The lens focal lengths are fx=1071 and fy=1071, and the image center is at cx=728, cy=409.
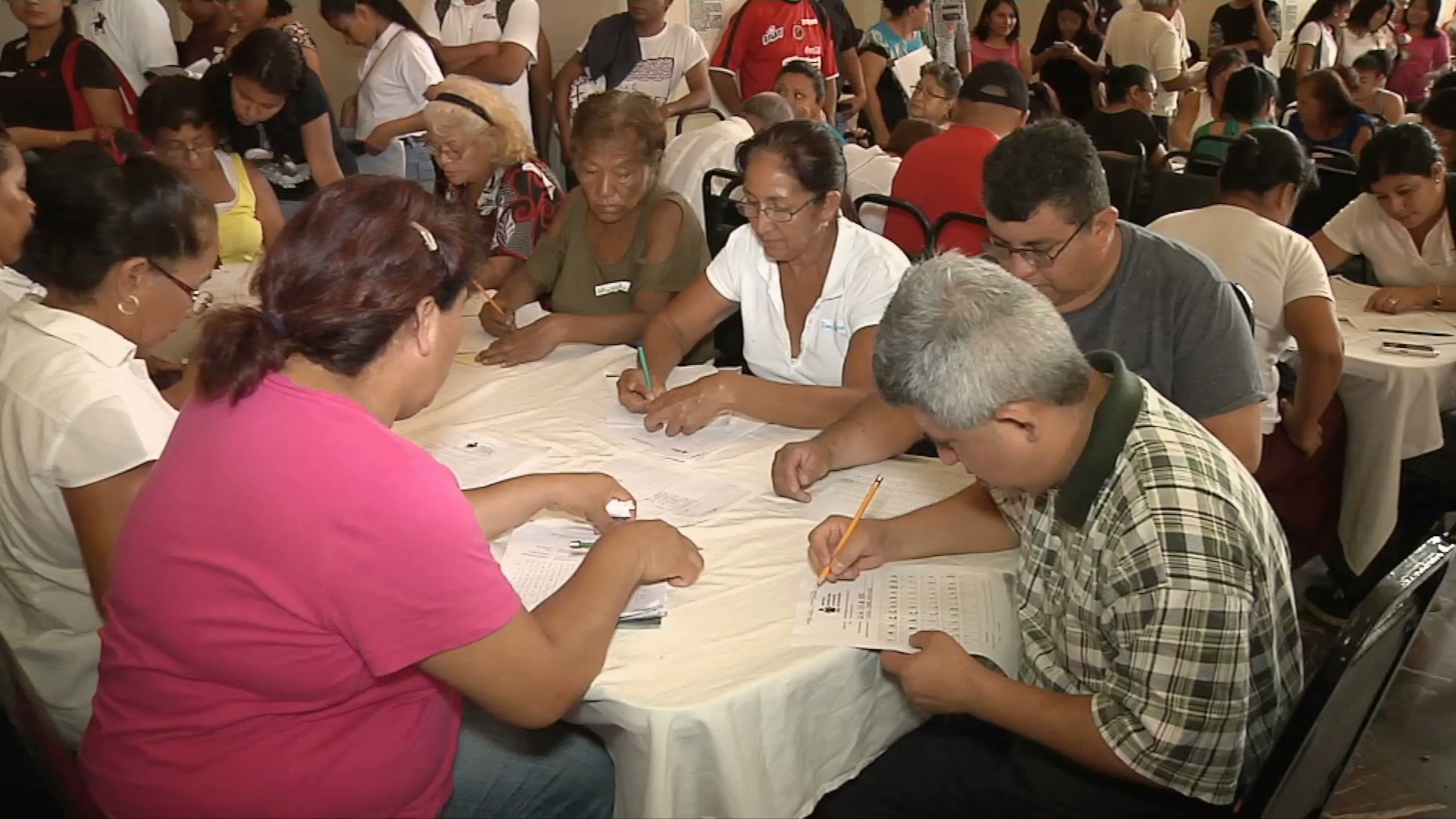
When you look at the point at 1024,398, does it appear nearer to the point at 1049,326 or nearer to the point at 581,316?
the point at 1049,326

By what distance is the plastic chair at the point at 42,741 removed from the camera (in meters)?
1.18

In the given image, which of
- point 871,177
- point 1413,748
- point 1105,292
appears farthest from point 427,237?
point 871,177

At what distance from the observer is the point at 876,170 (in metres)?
4.05

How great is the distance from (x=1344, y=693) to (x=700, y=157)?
3.15 m

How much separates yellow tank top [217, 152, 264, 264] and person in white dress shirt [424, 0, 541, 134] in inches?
71.3

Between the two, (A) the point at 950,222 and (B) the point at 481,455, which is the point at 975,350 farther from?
(A) the point at 950,222

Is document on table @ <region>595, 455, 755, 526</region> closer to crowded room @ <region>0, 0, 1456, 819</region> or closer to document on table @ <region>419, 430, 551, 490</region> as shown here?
crowded room @ <region>0, 0, 1456, 819</region>

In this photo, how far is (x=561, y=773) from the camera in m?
1.53

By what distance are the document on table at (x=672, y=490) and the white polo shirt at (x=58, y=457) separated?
0.71m

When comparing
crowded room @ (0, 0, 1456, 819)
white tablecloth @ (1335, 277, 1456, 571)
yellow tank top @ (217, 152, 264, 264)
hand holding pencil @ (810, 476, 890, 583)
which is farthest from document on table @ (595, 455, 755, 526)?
yellow tank top @ (217, 152, 264, 264)

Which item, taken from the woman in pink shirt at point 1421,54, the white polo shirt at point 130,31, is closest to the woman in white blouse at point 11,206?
the white polo shirt at point 130,31

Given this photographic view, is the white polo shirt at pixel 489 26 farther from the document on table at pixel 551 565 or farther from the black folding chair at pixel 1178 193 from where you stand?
the document on table at pixel 551 565

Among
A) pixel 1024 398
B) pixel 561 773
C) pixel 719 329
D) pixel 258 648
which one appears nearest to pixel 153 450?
pixel 258 648

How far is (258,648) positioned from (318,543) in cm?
15
